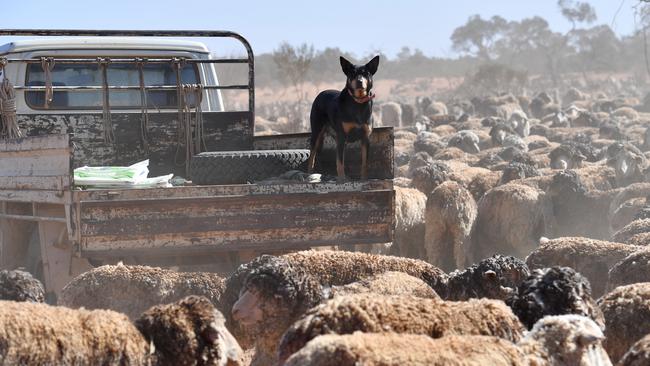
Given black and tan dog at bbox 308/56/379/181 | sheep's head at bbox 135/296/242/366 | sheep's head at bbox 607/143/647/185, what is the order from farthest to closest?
sheep's head at bbox 607/143/647/185, black and tan dog at bbox 308/56/379/181, sheep's head at bbox 135/296/242/366

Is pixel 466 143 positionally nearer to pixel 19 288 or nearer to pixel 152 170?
pixel 152 170

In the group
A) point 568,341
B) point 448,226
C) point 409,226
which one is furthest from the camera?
point 409,226

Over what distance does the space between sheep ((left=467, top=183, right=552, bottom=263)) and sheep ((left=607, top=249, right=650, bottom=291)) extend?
4.61 metres

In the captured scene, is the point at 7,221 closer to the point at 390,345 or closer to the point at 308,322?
the point at 308,322

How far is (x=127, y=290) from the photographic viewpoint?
7.00 metres

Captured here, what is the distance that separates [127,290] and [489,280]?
7.98 feet

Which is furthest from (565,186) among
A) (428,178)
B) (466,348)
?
(466,348)

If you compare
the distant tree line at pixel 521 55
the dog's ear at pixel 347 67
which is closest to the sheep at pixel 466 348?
the dog's ear at pixel 347 67

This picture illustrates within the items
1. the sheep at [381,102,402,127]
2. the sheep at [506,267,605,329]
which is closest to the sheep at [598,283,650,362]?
the sheep at [506,267,605,329]

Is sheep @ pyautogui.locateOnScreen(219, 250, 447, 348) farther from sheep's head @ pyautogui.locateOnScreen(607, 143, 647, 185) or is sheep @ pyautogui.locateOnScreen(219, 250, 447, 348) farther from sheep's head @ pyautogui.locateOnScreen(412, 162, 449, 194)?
sheep's head @ pyautogui.locateOnScreen(607, 143, 647, 185)

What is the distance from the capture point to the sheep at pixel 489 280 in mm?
6617

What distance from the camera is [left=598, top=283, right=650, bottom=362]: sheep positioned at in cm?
591

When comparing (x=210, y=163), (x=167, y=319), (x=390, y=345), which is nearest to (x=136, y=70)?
(x=210, y=163)

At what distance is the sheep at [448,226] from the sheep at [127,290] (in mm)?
5069
